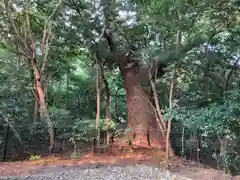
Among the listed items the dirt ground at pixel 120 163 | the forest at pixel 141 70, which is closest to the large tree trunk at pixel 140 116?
the forest at pixel 141 70

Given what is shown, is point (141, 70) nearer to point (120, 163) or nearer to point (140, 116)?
point (140, 116)

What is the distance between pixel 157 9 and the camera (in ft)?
18.5

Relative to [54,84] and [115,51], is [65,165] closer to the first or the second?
[115,51]

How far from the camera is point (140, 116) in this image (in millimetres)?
7629

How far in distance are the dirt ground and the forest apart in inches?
12.8

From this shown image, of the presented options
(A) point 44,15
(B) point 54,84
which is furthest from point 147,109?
(B) point 54,84

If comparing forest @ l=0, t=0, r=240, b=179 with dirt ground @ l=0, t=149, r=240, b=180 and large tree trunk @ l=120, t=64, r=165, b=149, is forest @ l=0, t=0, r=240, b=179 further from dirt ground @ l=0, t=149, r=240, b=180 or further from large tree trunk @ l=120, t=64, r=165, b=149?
dirt ground @ l=0, t=149, r=240, b=180

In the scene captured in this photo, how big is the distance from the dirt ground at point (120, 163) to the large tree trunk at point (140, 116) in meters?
0.40

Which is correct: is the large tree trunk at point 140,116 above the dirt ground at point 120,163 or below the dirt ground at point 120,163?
above

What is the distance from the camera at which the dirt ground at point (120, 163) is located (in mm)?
5125

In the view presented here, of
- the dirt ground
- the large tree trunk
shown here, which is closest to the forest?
the large tree trunk

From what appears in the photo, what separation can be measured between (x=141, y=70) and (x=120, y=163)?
8.38ft

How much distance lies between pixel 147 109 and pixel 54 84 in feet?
14.9

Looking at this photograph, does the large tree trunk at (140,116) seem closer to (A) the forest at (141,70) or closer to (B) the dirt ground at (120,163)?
(A) the forest at (141,70)
